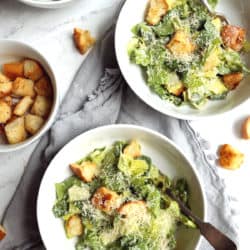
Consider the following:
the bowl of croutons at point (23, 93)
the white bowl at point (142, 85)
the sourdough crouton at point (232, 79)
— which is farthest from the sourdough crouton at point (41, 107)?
the sourdough crouton at point (232, 79)

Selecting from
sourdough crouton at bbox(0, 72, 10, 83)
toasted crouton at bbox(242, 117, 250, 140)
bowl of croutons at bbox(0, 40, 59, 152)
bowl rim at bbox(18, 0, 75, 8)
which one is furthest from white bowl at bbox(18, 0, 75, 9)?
toasted crouton at bbox(242, 117, 250, 140)

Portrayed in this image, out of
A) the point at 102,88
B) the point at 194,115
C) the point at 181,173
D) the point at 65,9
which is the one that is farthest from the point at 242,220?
the point at 65,9

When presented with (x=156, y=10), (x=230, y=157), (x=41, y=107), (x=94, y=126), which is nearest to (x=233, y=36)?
(x=156, y=10)

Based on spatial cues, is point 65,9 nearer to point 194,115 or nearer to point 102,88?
point 102,88

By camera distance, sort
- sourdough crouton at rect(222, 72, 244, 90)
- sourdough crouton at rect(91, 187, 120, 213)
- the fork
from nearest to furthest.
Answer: the fork
sourdough crouton at rect(91, 187, 120, 213)
sourdough crouton at rect(222, 72, 244, 90)

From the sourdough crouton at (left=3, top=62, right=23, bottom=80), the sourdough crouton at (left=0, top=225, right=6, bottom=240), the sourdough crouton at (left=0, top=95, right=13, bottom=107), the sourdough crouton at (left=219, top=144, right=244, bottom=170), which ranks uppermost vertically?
the sourdough crouton at (left=219, top=144, right=244, bottom=170)

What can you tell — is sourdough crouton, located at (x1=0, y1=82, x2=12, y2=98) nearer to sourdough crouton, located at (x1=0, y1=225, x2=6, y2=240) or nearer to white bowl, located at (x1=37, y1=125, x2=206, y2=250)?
white bowl, located at (x1=37, y1=125, x2=206, y2=250)

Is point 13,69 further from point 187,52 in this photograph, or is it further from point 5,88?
point 187,52

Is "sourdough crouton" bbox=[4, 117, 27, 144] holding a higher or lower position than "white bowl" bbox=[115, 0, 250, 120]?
lower
